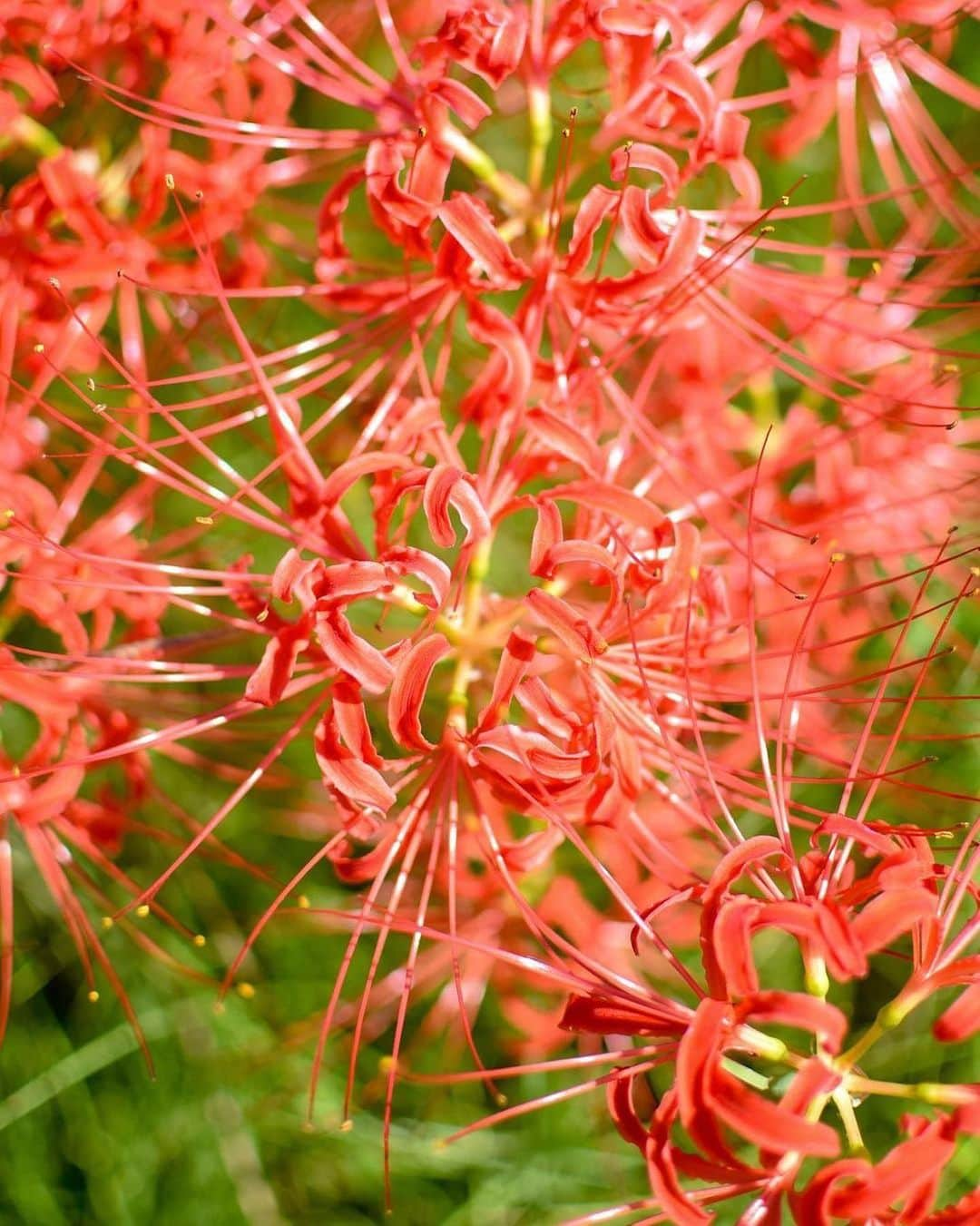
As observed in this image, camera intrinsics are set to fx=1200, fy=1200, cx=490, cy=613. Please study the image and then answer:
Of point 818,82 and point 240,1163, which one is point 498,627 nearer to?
point 818,82

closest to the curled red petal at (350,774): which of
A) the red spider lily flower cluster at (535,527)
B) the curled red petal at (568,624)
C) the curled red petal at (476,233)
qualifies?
the red spider lily flower cluster at (535,527)

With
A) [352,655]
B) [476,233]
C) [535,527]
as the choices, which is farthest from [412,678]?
[476,233]

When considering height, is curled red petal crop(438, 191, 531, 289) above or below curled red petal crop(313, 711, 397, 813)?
above

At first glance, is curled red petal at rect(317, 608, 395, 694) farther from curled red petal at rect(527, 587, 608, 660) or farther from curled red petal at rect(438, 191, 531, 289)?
curled red petal at rect(438, 191, 531, 289)

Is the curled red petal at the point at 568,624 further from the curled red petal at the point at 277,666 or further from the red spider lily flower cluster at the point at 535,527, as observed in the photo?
the curled red petal at the point at 277,666

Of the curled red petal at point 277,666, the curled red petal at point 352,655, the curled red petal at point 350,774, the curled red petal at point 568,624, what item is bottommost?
the curled red petal at point 350,774

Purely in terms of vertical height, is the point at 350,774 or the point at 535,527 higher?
the point at 535,527

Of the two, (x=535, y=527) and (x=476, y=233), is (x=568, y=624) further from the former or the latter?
(x=476, y=233)

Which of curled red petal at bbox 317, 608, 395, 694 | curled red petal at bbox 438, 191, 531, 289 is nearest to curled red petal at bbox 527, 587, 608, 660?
curled red petal at bbox 317, 608, 395, 694
